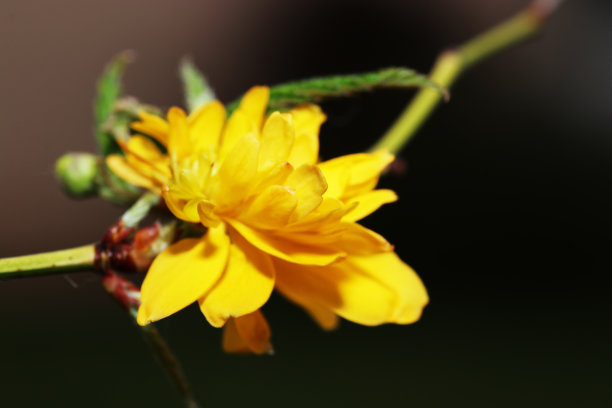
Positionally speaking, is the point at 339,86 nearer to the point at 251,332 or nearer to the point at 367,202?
→ the point at 367,202

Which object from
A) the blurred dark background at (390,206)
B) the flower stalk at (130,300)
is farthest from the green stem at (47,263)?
the blurred dark background at (390,206)

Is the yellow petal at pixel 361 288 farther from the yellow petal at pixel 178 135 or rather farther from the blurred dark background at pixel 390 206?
the blurred dark background at pixel 390 206

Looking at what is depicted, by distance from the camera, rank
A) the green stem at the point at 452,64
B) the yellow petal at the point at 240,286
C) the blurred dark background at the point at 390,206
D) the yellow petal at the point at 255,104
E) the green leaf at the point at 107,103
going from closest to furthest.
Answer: the yellow petal at the point at 240,286, the yellow petal at the point at 255,104, the green leaf at the point at 107,103, the green stem at the point at 452,64, the blurred dark background at the point at 390,206

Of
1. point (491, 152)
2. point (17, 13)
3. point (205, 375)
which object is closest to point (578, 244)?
point (491, 152)

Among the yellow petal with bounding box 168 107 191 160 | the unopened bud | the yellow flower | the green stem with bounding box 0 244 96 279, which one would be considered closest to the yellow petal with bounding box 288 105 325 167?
the yellow flower

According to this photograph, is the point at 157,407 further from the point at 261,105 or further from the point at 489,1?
the point at 489,1
